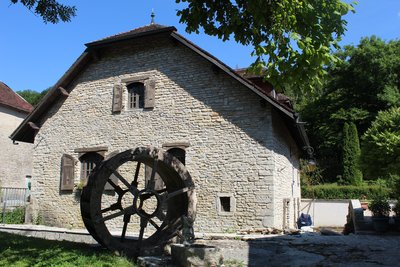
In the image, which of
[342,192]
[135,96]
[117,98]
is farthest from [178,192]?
[342,192]

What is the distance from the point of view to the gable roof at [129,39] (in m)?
11.9

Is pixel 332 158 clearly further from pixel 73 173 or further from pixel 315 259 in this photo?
pixel 315 259

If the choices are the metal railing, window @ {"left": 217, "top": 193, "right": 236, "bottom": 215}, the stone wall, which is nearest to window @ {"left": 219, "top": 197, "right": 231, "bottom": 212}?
window @ {"left": 217, "top": 193, "right": 236, "bottom": 215}

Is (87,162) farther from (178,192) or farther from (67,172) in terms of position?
(178,192)

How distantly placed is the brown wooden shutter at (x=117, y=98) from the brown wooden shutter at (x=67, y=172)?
248 cm

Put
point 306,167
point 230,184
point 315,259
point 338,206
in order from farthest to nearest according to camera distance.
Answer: point 306,167 → point 338,206 → point 230,184 → point 315,259

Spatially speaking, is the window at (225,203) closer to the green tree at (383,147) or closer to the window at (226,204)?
the window at (226,204)

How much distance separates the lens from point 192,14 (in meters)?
5.65

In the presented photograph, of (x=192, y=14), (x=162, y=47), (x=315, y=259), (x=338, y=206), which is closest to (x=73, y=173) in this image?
(x=162, y=47)

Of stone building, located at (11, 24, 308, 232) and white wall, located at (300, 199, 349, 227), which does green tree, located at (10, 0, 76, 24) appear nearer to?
stone building, located at (11, 24, 308, 232)

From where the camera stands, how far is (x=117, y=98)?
563 inches

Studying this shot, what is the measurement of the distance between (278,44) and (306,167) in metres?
19.8

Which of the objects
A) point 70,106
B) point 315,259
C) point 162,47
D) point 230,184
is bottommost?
point 315,259

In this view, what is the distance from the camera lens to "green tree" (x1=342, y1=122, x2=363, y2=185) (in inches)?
1040
